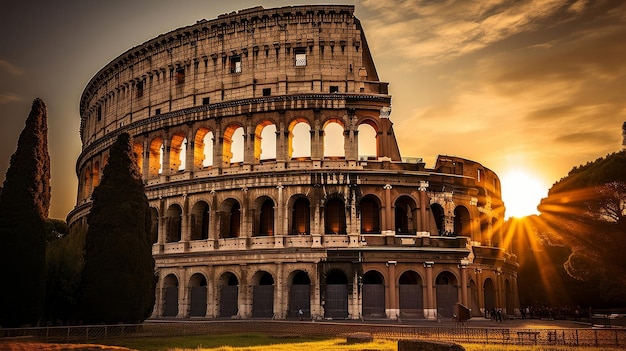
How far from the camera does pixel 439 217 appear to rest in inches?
1519

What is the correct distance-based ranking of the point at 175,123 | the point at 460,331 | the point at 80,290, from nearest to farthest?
1. the point at 460,331
2. the point at 80,290
3. the point at 175,123

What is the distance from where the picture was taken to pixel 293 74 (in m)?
37.8

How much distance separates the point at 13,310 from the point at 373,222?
2036 cm

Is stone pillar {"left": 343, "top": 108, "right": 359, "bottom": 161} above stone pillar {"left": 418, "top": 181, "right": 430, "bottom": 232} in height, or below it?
above

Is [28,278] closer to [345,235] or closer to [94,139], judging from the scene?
[345,235]

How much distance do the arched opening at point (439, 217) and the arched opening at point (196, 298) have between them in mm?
14589

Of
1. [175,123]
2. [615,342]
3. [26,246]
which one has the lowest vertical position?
[615,342]

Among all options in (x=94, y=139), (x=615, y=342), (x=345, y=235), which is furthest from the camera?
(x=94, y=139)

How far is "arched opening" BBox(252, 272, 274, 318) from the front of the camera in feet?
116

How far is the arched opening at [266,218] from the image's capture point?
37438 mm

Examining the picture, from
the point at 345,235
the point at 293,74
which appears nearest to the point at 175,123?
the point at 293,74

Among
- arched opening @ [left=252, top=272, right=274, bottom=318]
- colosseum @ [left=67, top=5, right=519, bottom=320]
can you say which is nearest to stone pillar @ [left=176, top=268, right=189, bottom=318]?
colosseum @ [left=67, top=5, right=519, bottom=320]

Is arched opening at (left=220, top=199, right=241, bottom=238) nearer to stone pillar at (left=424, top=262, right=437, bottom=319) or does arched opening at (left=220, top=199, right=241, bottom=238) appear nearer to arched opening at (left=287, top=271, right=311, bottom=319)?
arched opening at (left=287, top=271, right=311, bottom=319)

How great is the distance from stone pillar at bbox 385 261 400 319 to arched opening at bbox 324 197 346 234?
3966 mm
